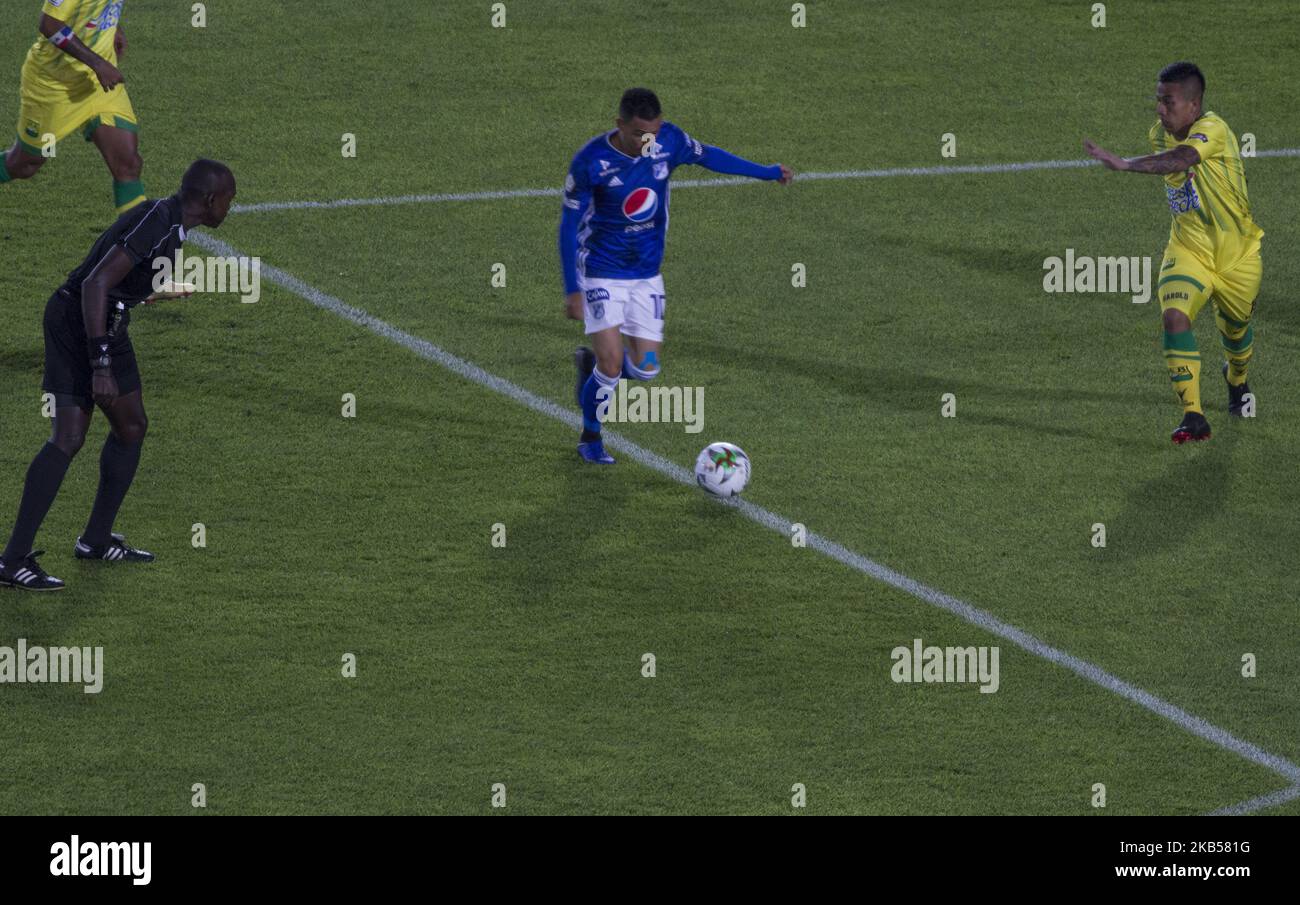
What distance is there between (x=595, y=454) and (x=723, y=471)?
3.36ft

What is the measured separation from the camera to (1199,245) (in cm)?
1362

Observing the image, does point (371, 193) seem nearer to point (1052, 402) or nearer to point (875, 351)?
point (875, 351)

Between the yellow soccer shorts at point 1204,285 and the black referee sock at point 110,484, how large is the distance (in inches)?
258

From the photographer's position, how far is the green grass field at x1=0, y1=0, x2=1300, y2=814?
387 inches

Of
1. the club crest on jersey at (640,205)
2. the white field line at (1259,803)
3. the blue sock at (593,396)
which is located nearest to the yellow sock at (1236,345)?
the club crest on jersey at (640,205)

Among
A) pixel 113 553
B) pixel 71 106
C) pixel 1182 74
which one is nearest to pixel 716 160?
pixel 1182 74

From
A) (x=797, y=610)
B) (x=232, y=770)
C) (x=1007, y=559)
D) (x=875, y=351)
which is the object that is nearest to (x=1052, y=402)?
(x=875, y=351)

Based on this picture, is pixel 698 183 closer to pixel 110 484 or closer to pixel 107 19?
pixel 107 19

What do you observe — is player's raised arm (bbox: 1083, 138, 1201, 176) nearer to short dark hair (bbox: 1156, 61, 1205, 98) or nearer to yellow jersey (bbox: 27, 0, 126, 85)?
short dark hair (bbox: 1156, 61, 1205, 98)

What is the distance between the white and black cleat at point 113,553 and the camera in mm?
11688

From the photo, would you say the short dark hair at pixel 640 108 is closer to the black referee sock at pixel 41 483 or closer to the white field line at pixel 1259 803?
the black referee sock at pixel 41 483

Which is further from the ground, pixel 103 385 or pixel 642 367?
pixel 642 367

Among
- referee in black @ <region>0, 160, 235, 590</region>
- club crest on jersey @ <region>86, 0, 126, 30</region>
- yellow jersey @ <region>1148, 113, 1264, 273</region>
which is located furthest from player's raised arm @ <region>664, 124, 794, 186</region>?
club crest on jersey @ <region>86, 0, 126, 30</region>

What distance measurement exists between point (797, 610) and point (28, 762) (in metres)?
4.01
